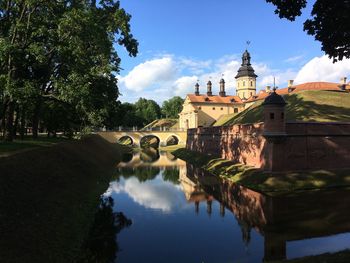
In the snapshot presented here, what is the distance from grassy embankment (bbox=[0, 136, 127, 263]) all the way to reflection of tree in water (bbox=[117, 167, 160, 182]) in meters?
12.4

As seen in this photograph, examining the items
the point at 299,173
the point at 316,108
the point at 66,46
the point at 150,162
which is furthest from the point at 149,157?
the point at 66,46

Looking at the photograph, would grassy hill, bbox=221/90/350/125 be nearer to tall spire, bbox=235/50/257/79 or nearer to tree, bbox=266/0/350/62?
tree, bbox=266/0/350/62

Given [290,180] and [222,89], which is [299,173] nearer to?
[290,180]

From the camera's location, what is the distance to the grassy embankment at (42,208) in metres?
11.2

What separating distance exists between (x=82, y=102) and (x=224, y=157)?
2315cm

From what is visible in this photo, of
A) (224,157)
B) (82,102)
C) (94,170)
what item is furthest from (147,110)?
(82,102)

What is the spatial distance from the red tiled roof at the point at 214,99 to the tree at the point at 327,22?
266ft

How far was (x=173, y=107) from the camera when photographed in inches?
5517

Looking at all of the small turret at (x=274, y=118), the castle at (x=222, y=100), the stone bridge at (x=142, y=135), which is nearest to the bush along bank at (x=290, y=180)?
the small turret at (x=274, y=118)

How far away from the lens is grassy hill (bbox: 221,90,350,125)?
38.4 metres

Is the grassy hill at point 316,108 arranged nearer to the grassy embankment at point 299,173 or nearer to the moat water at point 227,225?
the grassy embankment at point 299,173

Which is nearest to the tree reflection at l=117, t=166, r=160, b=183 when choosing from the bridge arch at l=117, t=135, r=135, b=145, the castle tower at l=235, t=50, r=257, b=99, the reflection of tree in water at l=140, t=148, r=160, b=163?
the reflection of tree in water at l=140, t=148, r=160, b=163

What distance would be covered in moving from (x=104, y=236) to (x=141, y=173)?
2426 centimetres

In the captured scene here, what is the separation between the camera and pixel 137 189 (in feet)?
95.2
